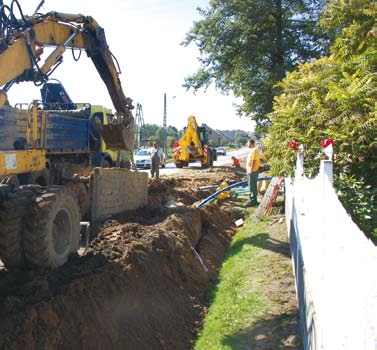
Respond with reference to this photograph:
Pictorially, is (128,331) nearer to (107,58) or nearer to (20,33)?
(20,33)

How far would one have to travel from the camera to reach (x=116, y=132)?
33.8ft

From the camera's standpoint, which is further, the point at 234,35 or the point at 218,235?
the point at 234,35

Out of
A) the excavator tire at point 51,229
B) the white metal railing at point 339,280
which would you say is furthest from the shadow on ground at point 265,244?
the white metal railing at point 339,280

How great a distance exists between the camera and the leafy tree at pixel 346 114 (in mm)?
6992

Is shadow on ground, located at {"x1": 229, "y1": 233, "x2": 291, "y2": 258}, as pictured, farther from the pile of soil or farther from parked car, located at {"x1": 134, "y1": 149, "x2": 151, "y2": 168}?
parked car, located at {"x1": 134, "y1": 149, "x2": 151, "y2": 168}

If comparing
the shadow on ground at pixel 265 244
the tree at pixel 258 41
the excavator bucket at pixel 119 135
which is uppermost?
the tree at pixel 258 41

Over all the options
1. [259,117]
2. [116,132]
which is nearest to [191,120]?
[259,117]

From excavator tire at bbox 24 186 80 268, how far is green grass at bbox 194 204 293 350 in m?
2.17

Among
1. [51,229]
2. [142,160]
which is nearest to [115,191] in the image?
[51,229]

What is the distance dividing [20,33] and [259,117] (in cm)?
1853

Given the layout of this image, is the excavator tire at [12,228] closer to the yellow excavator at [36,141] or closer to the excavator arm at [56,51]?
the yellow excavator at [36,141]

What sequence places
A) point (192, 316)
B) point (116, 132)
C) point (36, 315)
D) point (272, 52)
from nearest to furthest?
point (36, 315)
point (192, 316)
point (116, 132)
point (272, 52)

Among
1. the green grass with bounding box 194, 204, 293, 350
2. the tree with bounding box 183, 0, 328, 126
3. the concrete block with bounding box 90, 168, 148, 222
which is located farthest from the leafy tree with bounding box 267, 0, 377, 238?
the tree with bounding box 183, 0, 328, 126

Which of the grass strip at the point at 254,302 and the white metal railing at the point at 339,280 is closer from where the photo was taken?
the white metal railing at the point at 339,280
